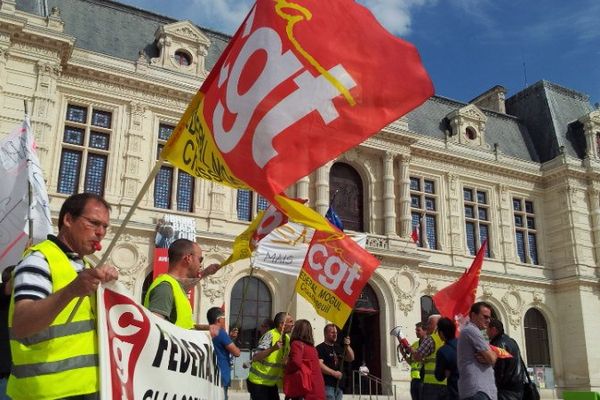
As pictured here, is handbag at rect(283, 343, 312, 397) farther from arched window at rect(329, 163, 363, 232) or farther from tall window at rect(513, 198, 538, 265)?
tall window at rect(513, 198, 538, 265)

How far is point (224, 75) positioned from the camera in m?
3.58

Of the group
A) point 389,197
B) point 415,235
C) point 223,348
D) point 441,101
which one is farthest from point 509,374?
point 441,101

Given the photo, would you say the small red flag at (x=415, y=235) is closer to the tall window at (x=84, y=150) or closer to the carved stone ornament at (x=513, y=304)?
the carved stone ornament at (x=513, y=304)

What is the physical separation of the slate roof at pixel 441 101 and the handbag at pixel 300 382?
16094 millimetres

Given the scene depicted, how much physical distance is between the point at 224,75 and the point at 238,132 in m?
0.43

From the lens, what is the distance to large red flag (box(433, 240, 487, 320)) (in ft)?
34.8

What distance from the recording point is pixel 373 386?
65.9ft

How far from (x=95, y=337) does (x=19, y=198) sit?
5407 mm

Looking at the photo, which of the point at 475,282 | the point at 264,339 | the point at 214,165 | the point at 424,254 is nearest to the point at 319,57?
the point at 214,165

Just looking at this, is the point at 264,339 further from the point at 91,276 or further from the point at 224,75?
the point at 91,276

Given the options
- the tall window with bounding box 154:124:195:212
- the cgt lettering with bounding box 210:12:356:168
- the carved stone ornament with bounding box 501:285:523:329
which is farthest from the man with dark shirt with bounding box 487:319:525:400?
the carved stone ornament with bounding box 501:285:523:329

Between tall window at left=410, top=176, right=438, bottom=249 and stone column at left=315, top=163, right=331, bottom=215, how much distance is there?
4458 mm

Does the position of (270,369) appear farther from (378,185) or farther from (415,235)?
(378,185)

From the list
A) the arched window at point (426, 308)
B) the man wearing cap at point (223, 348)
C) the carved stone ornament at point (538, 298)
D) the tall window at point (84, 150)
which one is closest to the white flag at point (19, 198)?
the man wearing cap at point (223, 348)
